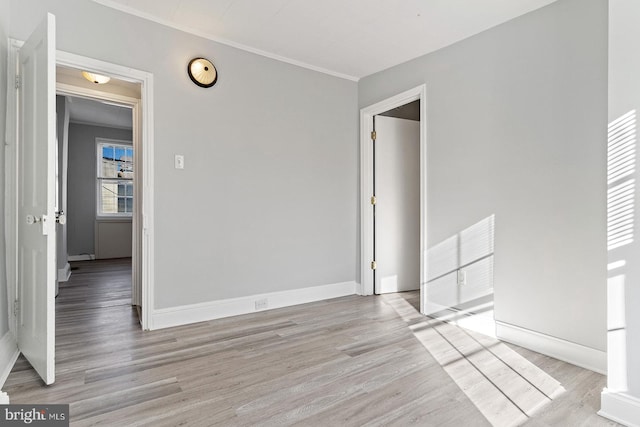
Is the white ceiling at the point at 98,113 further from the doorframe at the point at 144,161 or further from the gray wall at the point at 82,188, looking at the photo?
the doorframe at the point at 144,161

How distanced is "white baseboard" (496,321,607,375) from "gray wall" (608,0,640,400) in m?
0.58

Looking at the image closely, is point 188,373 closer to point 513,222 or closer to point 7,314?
point 7,314

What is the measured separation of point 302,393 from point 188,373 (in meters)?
0.74

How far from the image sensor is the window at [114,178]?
23.9 feet

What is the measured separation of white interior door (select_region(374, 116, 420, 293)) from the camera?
13.9ft

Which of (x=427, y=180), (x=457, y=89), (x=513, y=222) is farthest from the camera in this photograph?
(x=427, y=180)

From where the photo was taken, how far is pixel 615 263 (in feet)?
Result: 5.75

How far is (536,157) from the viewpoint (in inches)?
102

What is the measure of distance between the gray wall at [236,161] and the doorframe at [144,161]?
0.06 m

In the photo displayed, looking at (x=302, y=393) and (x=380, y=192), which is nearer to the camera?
(x=302, y=393)

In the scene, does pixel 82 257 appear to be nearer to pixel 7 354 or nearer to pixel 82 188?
pixel 82 188

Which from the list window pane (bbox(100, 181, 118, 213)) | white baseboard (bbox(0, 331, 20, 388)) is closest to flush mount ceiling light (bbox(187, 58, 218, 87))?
white baseboard (bbox(0, 331, 20, 388))

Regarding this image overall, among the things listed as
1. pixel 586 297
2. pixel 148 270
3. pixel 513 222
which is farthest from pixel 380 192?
pixel 148 270

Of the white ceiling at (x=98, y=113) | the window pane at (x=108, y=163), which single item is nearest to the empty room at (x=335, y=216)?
the white ceiling at (x=98, y=113)
